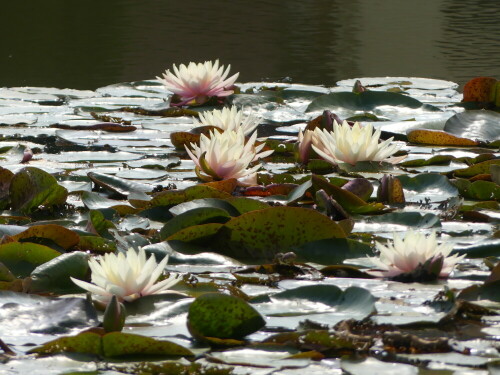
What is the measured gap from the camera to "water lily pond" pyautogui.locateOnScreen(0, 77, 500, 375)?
46.3 inches

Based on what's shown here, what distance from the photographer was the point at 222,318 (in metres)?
1.25

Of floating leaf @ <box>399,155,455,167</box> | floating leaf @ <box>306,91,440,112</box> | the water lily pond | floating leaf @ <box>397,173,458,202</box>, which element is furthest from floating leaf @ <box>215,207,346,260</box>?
floating leaf @ <box>306,91,440,112</box>

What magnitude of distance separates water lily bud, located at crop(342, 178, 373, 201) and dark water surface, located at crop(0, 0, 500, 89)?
340cm

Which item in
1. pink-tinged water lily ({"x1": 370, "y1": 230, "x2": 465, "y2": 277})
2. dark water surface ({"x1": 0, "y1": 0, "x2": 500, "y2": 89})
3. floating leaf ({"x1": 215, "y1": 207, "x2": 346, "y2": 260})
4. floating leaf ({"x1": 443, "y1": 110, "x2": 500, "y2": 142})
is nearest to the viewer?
pink-tinged water lily ({"x1": 370, "y1": 230, "x2": 465, "y2": 277})

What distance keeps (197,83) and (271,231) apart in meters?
1.96

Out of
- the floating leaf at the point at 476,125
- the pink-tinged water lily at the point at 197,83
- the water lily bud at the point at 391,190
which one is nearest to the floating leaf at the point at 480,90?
the floating leaf at the point at 476,125

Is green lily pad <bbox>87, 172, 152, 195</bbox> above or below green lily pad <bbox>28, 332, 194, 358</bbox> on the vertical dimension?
above

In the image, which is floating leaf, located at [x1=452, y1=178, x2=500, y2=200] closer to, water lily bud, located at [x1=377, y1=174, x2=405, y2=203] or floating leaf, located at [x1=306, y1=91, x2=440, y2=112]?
water lily bud, located at [x1=377, y1=174, x2=405, y2=203]

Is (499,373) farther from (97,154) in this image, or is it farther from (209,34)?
(209,34)

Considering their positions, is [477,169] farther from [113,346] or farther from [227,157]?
[113,346]

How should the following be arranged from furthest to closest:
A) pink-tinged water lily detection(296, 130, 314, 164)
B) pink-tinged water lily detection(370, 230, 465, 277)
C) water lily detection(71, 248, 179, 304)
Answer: pink-tinged water lily detection(296, 130, 314, 164), pink-tinged water lily detection(370, 230, 465, 277), water lily detection(71, 248, 179, 304)

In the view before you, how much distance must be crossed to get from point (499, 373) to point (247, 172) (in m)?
1.18

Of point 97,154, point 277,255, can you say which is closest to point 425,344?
point 277,255

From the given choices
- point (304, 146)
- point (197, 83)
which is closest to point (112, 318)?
point (304, 146)
